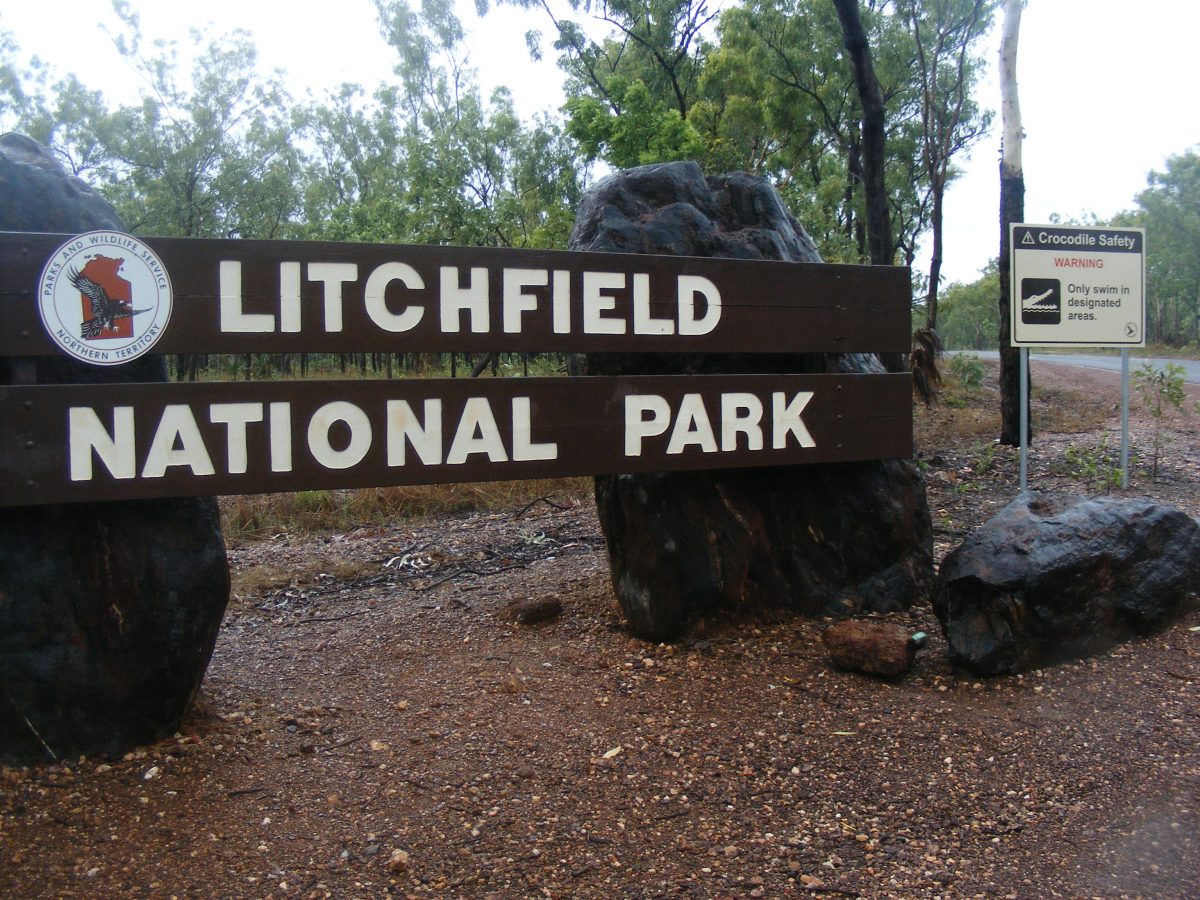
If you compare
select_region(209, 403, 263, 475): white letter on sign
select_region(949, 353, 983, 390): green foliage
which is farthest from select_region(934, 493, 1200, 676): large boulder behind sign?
select_region(949, 353, 983, 390): green foliage

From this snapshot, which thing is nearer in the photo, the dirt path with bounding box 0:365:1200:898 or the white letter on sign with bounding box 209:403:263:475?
the dirt path with bounding box 0:365:1200:898

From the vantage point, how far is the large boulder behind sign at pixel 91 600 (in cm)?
367

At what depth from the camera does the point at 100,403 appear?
3723 millimetres

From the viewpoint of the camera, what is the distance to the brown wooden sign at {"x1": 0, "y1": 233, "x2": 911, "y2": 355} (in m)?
3.76

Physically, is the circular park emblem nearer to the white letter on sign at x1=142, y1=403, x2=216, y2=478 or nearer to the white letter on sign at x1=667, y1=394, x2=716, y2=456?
the white letter on sign at x1=142, y1=403, x2=216, y2=478

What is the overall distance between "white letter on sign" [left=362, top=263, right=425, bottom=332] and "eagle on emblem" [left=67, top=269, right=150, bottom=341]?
0.92 m

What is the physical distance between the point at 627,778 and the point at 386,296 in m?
2.19

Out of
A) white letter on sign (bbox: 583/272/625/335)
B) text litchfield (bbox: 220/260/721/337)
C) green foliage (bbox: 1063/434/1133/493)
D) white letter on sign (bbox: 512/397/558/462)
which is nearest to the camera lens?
text litchfield (bbox: 220/260/721/337)

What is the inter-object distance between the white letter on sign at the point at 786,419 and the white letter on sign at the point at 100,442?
9.30 feet

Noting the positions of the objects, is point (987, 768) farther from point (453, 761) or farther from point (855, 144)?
point (855, 144)

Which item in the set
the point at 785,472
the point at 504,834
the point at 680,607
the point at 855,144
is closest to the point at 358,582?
the point at 680,607

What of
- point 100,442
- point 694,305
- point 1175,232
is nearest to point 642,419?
point 694,305

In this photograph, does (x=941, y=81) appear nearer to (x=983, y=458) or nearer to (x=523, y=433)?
(x=983, y=458)

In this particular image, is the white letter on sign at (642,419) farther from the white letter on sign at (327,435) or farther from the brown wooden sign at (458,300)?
the white letter on sign at (327,435)
